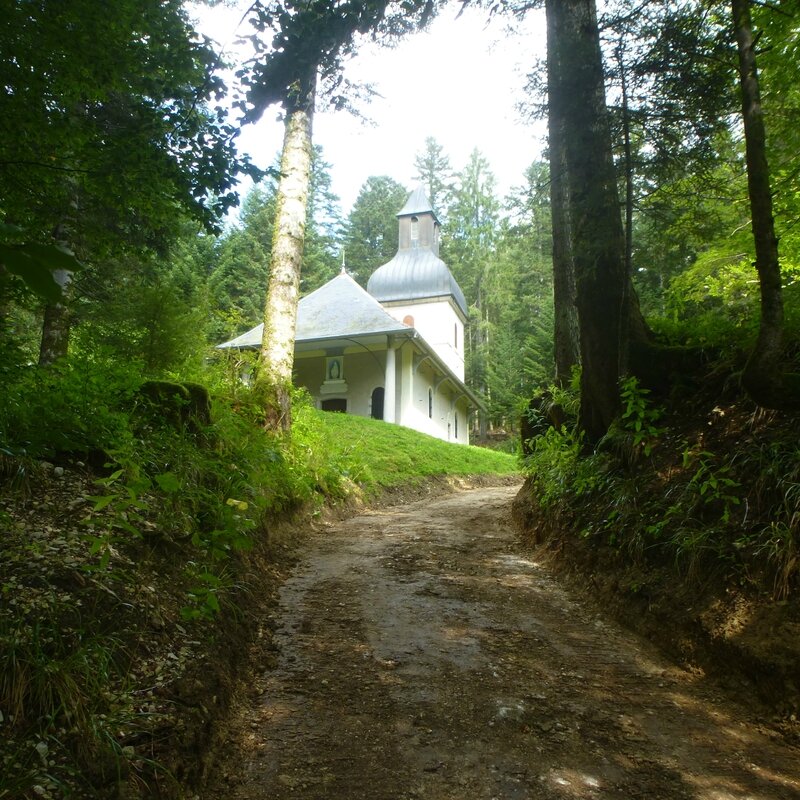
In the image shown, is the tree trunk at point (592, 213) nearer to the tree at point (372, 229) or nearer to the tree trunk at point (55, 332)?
the tree trunk at point (55, 332)

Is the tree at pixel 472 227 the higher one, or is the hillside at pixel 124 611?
the tree at pixel 472 227

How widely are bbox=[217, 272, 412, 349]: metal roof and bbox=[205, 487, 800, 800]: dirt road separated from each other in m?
16.8

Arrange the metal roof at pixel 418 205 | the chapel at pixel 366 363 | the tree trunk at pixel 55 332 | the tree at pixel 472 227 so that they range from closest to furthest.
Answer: the tree trunk at pixel 55 332, the chapel at pixel 366 363, the metal roof at pixel 418 205, the tree at pixel 472 227

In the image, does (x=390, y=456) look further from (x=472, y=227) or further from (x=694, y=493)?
(x=472, y=227)

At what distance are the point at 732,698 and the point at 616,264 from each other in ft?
13.3

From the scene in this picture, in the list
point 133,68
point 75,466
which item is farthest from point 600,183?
point 75,466

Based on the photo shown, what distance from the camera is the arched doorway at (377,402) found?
24219mm

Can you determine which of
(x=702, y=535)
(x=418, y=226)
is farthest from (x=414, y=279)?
(x=702, y=535)

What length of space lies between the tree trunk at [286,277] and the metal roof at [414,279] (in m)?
24.5

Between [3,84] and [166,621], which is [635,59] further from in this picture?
[166,621]

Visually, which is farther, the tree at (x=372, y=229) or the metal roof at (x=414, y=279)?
the tree at (x=372, y=229)

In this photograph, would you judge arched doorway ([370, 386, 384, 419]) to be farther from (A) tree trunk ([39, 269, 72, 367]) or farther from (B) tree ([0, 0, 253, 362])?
(B) tree ([0, 0, 253, 362])

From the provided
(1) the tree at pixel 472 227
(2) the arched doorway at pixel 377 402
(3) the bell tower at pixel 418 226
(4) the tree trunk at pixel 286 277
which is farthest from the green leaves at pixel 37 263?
(1) the tree at pixel 472 227

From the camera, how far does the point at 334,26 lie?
5.20 meters
